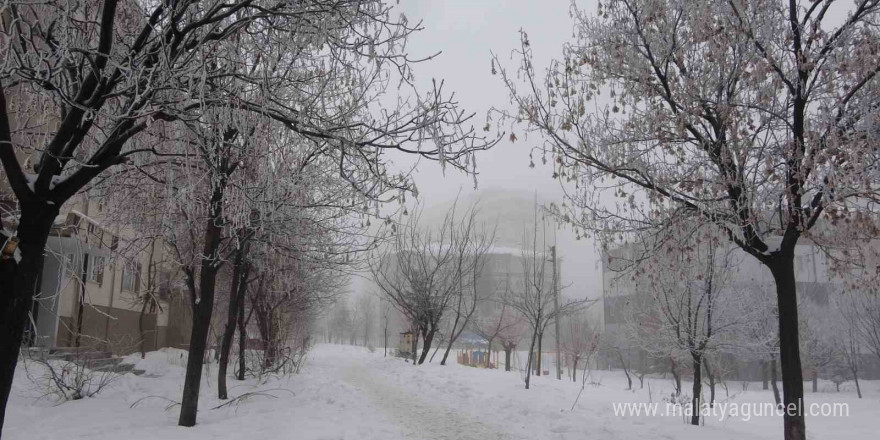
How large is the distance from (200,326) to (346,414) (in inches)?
128

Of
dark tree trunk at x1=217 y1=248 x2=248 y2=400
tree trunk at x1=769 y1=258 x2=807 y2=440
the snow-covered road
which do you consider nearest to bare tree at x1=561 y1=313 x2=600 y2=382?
the snow-covered road

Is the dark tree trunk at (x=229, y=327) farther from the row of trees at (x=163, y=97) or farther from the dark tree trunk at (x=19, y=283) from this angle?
the dark tree trunk at (x=19, y=283)

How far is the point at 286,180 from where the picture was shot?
24.9 ft

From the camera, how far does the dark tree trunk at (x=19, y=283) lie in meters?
4.19

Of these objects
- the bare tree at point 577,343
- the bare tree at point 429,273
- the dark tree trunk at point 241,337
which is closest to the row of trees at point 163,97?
the dark tree trunk at point 241,337

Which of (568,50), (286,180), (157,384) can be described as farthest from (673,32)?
(157,384)

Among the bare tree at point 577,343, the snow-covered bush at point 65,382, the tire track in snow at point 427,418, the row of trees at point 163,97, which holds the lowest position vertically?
the bare tree at point 577,343

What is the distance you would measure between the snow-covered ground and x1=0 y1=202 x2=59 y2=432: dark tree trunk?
3824 millimetres

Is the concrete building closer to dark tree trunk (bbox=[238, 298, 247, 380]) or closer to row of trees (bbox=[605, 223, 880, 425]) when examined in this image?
dark tree trunk (bbox=[238, 298, 247, 380])

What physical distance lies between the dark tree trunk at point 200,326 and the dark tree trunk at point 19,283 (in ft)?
13.3

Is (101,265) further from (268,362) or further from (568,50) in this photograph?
(568,50)

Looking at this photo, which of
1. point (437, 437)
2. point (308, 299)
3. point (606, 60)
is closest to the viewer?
point (606, 60)

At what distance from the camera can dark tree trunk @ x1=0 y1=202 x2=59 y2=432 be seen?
419 cm

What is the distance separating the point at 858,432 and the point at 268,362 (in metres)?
19.2
